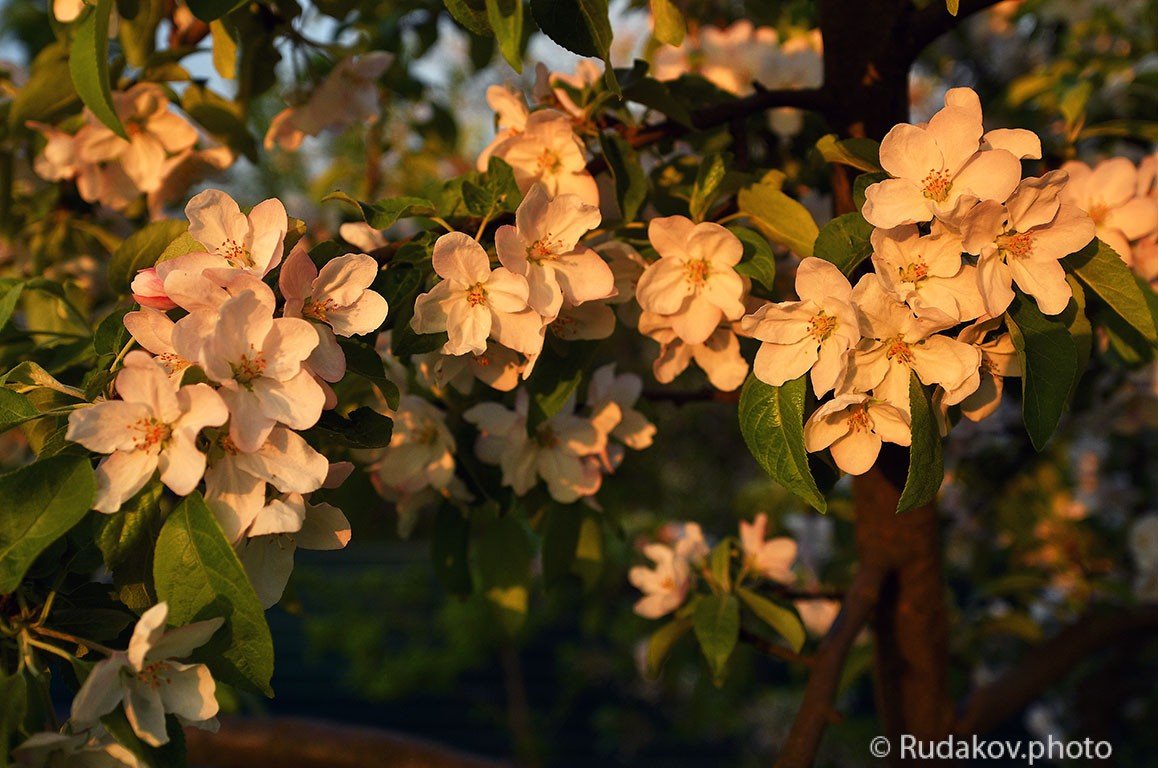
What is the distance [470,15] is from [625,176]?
0.22m

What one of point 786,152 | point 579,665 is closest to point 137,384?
point 786,152

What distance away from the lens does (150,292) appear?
2.46 feet

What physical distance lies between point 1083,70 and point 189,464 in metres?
1.61

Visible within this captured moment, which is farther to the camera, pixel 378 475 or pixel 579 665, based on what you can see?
pixel 579 665

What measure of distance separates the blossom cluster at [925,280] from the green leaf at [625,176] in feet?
0.73

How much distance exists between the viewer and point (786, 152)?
5.05 ft

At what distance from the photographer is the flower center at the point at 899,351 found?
80 centimetres

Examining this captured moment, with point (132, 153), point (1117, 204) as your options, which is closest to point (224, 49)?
point (132, 153)

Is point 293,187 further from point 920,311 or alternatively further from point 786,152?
point 920,311

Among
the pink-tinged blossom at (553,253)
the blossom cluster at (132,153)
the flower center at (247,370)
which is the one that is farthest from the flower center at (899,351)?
the blossom cluster at (132,153)

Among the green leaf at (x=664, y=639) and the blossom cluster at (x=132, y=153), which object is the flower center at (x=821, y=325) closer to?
the green leaf at (x=664, y=639)

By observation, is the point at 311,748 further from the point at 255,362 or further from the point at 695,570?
the point at 255,362

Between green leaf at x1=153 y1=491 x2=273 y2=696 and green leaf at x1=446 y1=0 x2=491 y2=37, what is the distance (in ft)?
1.35

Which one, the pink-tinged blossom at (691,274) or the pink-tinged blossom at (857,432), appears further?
the pink-tinged blossom at (691,274)
